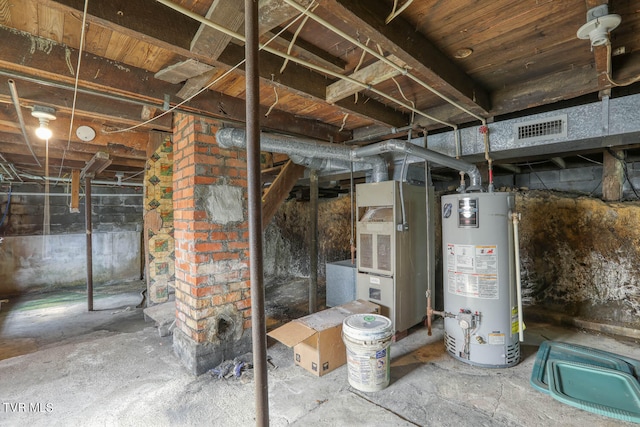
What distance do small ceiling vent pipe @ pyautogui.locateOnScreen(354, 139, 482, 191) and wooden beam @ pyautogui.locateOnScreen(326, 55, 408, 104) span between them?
0.59 m

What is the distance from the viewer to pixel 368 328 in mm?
2105

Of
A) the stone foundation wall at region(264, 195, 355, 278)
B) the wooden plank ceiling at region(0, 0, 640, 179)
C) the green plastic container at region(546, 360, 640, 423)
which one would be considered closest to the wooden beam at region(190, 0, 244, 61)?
the wooden plank ceiling at region(0, 0, 640, 179)

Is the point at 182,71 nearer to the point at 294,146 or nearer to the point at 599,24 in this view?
the point at 294,146

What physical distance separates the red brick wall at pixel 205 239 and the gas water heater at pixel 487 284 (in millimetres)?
1854

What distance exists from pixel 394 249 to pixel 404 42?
182 cm

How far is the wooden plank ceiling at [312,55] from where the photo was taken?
1301 millimetres

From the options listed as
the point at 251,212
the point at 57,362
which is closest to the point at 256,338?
the point at 251,212

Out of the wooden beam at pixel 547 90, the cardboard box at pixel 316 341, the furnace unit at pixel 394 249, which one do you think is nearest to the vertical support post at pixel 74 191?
the cardboard box at pixel 316 341

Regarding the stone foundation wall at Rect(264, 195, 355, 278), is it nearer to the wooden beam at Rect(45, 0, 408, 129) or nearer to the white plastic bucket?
the white plastic bucket

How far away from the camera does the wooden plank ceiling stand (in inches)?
51.2

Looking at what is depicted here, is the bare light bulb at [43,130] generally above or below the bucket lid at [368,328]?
above

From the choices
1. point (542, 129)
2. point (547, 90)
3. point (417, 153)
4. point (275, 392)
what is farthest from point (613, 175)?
point (275, 392)

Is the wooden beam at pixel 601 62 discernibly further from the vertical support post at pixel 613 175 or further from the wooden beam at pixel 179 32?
the vertical support post at pixel 613 175

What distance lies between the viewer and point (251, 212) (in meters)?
0.94
